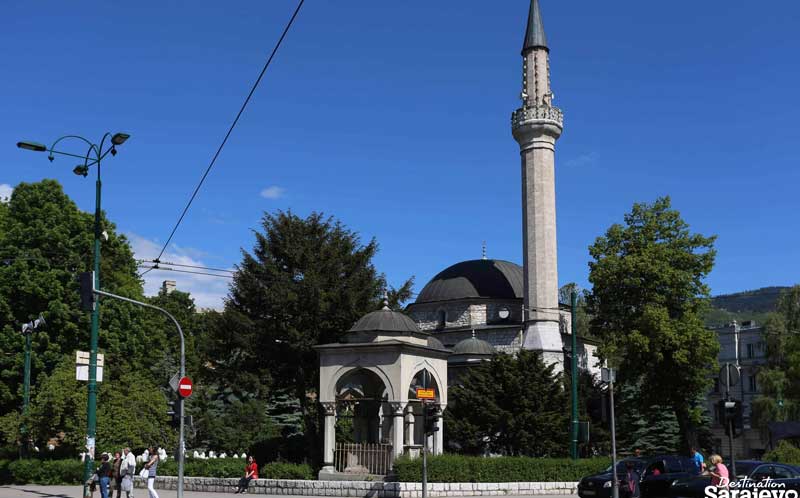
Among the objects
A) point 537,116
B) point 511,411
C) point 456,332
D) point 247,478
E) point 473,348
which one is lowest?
point 247,478

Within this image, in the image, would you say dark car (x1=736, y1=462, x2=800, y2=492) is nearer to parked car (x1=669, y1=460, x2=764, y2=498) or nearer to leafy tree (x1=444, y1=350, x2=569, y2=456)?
parked car (x1=669, y1=460, x2=764, y2=498)

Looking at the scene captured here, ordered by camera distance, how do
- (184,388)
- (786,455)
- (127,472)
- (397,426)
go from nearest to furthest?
(184,388) → (127,472) → (397,426) → (786,455)

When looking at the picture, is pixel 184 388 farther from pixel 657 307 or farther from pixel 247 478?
pixel 657 307

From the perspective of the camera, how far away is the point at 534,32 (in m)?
48.0

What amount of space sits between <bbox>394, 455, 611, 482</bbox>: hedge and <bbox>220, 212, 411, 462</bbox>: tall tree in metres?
10.6

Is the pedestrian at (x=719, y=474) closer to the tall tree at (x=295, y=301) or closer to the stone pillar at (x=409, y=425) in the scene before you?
the stone pillar at (x=409, y=425)

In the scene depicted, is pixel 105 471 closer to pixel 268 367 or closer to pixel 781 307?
pixel 268 367

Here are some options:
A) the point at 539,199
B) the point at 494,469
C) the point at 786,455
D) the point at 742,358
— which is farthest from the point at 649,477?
the point at 742,358

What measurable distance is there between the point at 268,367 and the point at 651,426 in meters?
23.0

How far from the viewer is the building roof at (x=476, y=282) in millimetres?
53281

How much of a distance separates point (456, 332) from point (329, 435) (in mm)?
26722

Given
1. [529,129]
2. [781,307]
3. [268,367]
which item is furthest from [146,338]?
[781,307]

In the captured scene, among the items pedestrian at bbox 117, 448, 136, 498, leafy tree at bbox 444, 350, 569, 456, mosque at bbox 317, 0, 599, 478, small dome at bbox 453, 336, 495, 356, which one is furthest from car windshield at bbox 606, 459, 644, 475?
small dome at bbox 453, 336, 495, 356

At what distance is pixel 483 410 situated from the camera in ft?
110
